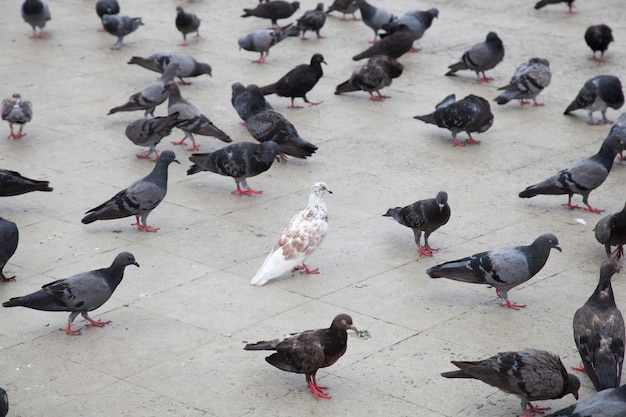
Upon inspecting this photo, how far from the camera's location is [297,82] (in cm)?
1442

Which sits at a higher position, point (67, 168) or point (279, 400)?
point (279, 400)

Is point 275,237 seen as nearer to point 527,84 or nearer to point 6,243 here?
point 6,243

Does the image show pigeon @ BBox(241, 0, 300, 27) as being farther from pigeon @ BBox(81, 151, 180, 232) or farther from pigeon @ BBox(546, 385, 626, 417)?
pigeon @ BBox(546, 385, 626, 417)

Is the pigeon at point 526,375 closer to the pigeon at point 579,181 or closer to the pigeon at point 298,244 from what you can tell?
the pigeon at point 298,244

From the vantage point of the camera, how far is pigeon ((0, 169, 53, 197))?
10453mm

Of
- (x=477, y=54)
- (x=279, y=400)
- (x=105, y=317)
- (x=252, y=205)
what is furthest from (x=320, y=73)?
(x=279, y=400)

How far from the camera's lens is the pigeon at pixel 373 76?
14.8m

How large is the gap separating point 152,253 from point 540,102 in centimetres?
776

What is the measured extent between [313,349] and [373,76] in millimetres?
8367

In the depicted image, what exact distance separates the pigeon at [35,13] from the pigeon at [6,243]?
32.8 ft

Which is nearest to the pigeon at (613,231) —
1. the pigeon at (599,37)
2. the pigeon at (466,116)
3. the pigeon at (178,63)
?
the pigeon at (466,116)

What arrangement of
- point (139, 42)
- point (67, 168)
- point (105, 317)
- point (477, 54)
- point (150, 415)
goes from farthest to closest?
point (139, 42), point (477, 54), point (67, 168), point (105, 317), point (150, 415)

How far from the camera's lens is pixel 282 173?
1223cm

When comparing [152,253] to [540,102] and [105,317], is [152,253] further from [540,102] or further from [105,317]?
[540,102]
